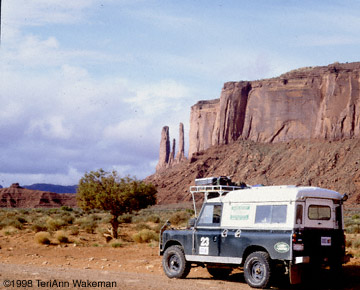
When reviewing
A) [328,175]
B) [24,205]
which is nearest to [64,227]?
[328,175]

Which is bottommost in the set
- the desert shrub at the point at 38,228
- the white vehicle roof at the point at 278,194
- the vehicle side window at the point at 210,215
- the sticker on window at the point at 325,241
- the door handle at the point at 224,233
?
the desert shrub at the point at 38,228

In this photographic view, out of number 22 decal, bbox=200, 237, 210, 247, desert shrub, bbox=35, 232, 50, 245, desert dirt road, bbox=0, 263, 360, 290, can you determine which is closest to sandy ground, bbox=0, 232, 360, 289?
desert dirt road, bbox=0, 263, 360, 290

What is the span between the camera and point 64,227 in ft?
107

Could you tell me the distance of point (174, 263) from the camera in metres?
14.3

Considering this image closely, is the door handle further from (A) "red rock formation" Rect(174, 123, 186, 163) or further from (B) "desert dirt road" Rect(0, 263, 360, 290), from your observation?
(A) "red rock formation" Rect(174, 123, 186, 163)

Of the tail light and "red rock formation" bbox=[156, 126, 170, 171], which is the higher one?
"red rock formation" bbox=[156, 126, 170, 171]

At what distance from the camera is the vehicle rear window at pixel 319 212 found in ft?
40.4

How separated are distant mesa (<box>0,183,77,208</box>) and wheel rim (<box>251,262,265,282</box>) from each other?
8696cm

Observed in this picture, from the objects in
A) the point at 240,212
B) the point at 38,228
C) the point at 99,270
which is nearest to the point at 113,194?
the point at 38,228

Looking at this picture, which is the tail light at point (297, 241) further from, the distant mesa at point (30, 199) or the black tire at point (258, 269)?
the distant mesa at point (30, 199)

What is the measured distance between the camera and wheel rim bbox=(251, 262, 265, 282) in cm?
1214

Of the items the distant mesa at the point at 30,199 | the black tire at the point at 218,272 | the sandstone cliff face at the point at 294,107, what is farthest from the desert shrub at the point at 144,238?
the sandstone cliff face at the point at 294,107

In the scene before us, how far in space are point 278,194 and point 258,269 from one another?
1.83 m

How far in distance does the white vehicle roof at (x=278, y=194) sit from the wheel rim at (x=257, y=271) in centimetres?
155
